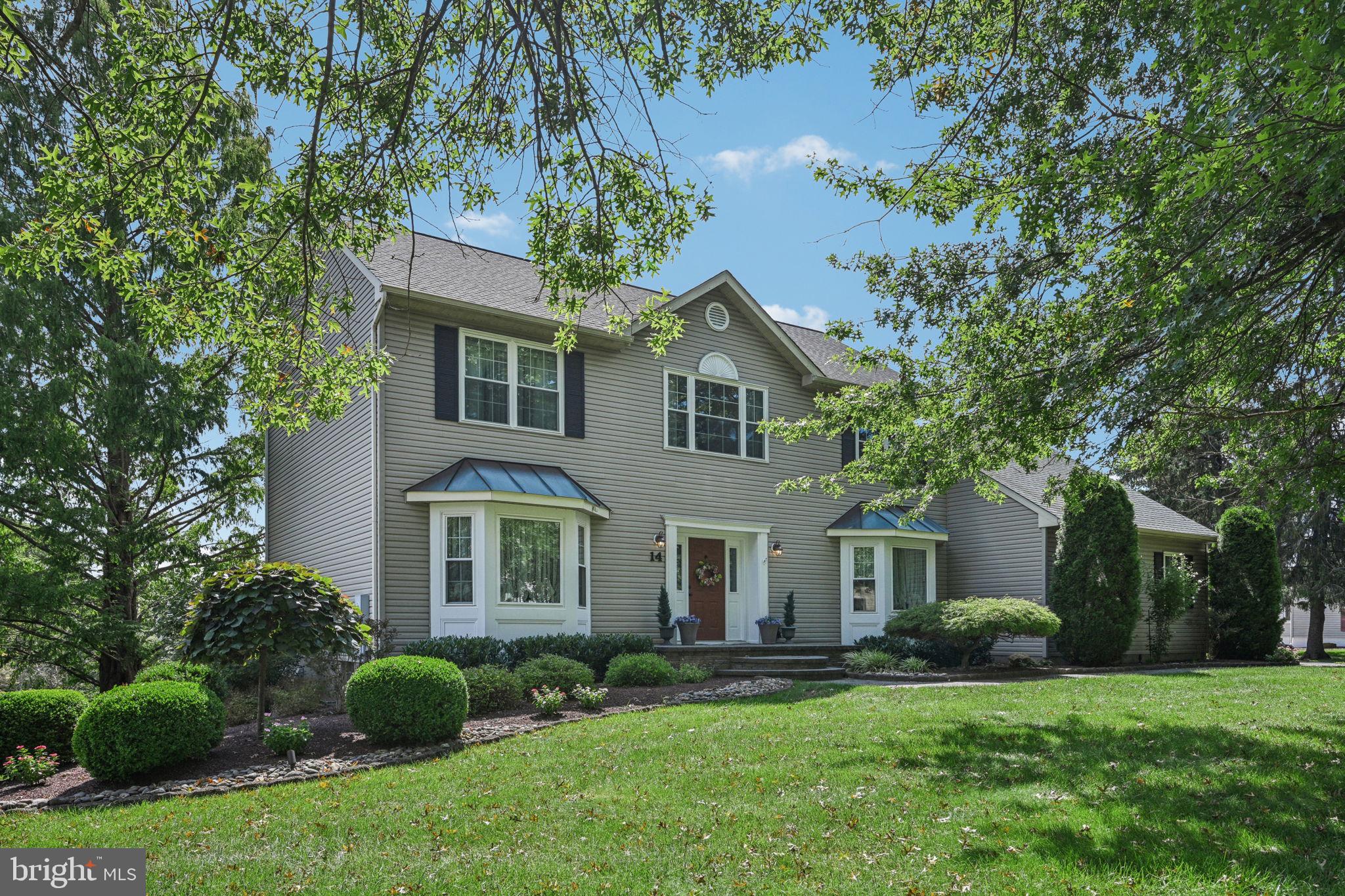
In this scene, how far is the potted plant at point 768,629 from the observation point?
17531 mm

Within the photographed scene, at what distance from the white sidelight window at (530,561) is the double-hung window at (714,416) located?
11.2 feet

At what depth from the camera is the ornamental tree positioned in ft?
29.8

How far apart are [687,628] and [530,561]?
11.1 ft

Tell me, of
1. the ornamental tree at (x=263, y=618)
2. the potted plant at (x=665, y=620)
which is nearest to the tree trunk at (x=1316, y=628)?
the potted plant at (x=665, y=620)

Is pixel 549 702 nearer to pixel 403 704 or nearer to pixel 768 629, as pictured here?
pixel 403 704

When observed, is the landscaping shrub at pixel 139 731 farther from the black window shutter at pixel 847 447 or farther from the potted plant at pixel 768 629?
the black window shutter at pixel 847 447

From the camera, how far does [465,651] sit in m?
13.0

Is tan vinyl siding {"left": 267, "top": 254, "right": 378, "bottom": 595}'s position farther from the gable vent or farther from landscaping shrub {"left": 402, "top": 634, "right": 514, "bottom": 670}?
the gable vent

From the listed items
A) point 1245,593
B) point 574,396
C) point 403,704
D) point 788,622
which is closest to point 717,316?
point 574,396

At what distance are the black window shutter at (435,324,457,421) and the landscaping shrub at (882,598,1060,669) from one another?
902 centimetres

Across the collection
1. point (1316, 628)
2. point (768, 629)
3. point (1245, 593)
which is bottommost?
point (1316, 628)

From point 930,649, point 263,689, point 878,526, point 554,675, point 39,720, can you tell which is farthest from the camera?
point 878,526

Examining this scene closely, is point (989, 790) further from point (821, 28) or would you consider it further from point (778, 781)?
point (821, 28)

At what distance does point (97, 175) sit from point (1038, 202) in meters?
6.58
